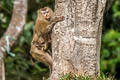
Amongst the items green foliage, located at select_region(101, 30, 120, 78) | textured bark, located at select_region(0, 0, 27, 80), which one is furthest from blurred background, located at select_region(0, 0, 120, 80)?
textured bark, located at select_region(0, 0, 27, 80)

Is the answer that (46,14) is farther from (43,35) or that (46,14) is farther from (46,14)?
(43,35)

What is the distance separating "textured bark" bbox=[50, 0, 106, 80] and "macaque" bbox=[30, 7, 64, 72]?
0.72 feet

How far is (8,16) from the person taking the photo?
396 inches

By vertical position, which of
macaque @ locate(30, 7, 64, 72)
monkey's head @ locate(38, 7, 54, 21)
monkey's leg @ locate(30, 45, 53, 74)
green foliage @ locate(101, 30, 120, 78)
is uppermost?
monkey's head @ locate(38, 7, 54, 21)

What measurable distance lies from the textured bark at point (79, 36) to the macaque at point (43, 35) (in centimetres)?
22

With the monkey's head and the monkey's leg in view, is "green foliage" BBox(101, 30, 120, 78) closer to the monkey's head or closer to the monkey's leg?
the monkey's leg

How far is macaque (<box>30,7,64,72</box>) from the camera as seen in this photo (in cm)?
508

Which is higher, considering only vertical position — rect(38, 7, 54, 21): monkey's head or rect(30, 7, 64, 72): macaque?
rect(38, 7, 54, 21): monkey's head

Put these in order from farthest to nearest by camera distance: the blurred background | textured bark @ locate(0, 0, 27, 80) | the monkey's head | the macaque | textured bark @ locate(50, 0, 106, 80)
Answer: the blurred background < textured bark @ locate(0, 0, 27, 80) < the monkey's head < the macaque < textured bark @ locate(50, 0, 106, 80)

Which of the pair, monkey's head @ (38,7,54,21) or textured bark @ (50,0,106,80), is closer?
textured bark @ (50,0,106,80)

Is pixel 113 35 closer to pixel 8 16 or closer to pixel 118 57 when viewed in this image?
pixel 118 57

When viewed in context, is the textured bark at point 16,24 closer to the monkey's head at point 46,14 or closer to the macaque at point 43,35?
the macaque at point 43,35

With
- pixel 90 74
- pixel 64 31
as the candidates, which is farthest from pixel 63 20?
pixel 90 74

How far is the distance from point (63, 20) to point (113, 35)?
4992 millimetres
